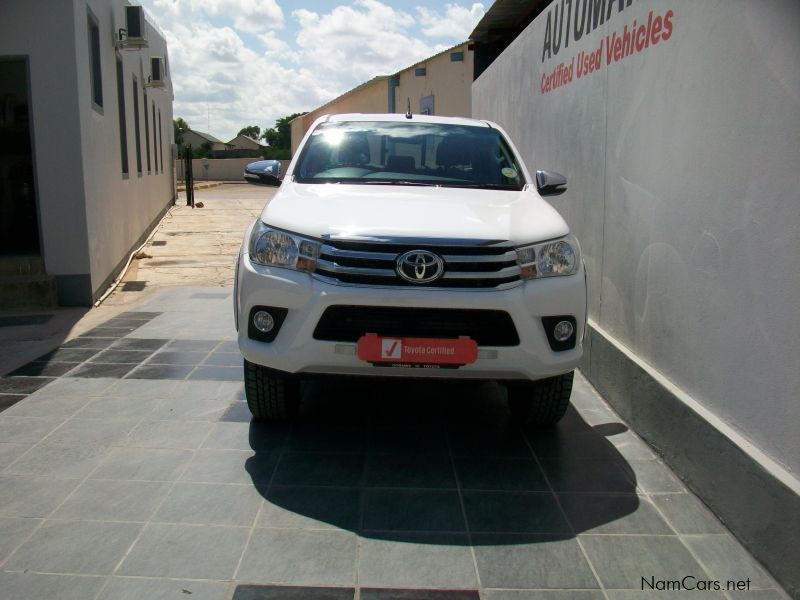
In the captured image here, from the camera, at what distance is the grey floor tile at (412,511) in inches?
133

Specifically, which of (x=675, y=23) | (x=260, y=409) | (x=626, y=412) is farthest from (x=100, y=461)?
(x=675, y=23)

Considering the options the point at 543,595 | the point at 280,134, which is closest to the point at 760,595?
the point at 543,595

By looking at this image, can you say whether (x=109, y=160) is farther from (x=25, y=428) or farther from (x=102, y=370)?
(x=25, y=428)

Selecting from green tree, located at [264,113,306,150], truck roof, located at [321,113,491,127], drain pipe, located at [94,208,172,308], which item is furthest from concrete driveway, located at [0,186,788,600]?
green tree, located at [264,113,306,150]

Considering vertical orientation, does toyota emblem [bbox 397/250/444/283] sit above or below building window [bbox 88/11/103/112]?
below

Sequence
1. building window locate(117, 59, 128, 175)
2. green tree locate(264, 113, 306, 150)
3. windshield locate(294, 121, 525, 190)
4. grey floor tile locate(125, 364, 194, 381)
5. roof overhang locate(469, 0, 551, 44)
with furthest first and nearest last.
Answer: green tree locate(264, 113, 306, 150) < roof overhang locate(469, 0, 551, 44) < building window locate(117, 59, 128, 175) < grey floor tile locate(125, 364, 194, 381) < windshield locate(294, 121, 525, 190)

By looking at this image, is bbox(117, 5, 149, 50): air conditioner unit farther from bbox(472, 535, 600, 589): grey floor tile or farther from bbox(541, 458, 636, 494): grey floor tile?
bbox(472, 535, 600, 589): grey floor tile

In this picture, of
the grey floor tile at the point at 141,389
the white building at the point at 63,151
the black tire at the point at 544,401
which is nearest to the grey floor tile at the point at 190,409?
the grey floor tile at the point at 141,389

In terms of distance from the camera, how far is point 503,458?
13.8 feet

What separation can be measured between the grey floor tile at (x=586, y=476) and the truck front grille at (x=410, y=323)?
0.75 m

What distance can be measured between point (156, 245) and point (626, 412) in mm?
11123

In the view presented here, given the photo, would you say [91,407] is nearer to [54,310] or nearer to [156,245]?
[54,310]

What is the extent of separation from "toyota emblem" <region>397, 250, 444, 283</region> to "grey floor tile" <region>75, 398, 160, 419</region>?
6.69 feet

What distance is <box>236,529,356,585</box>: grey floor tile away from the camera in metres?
2.94
